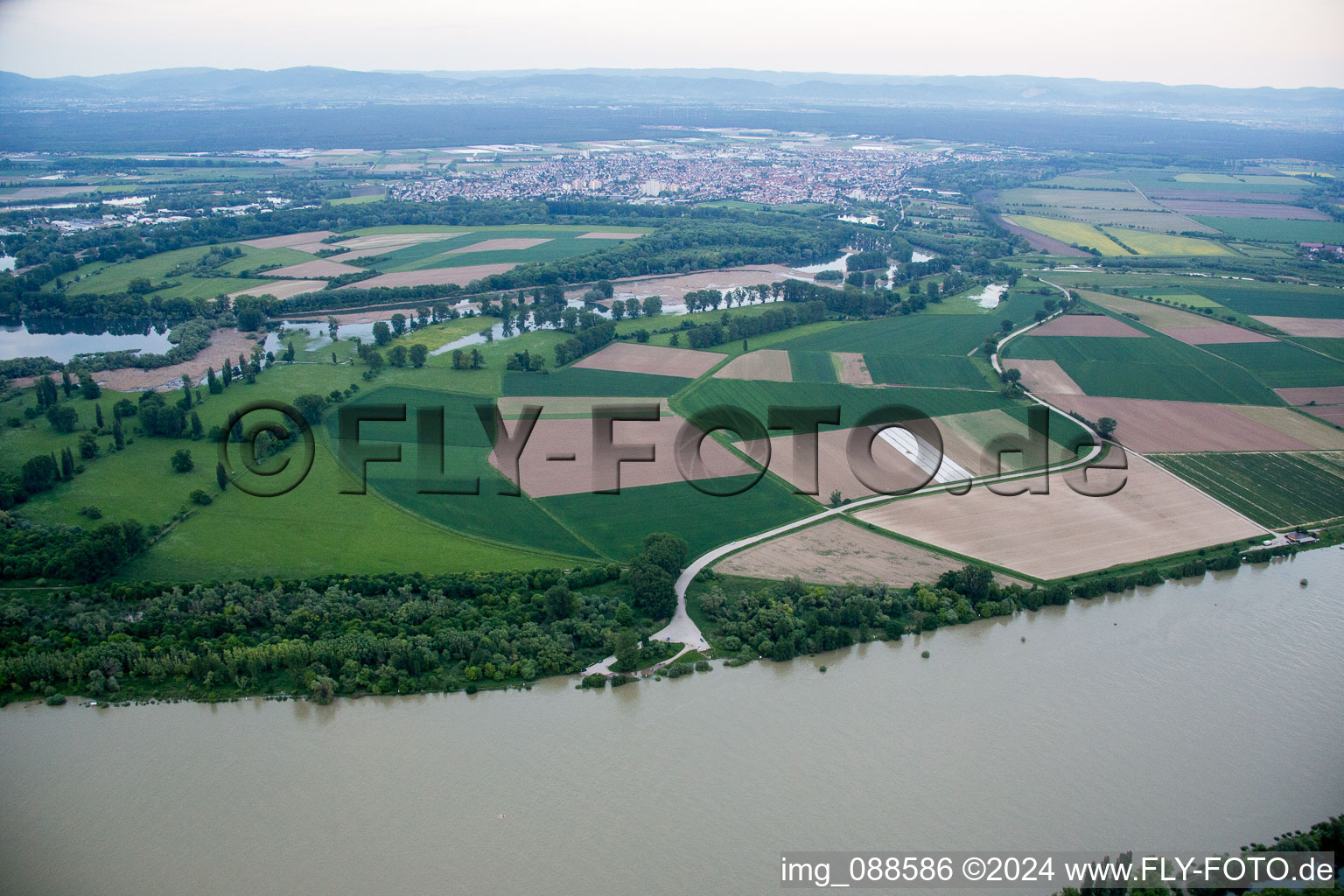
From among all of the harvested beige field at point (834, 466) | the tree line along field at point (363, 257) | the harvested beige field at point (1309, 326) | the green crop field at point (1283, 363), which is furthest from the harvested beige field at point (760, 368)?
the harvested beige field at point (1309, 326)

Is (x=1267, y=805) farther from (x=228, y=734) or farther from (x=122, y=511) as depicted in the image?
(x=122, y=511)

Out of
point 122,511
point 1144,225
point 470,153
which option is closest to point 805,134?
point 470,153

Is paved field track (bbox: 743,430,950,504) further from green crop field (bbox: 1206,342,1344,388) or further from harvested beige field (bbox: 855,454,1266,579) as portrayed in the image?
green crop field (bbox: 1206,342,1344,388)

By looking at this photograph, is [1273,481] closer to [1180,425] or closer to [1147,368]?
[1180,425]

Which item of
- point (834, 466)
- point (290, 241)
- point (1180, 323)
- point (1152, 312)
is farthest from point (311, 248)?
point (1180, 323)

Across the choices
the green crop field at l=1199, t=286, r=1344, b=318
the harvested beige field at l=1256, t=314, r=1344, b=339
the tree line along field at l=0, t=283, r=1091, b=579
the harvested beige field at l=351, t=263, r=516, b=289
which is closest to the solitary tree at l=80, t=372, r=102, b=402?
the tree line along field at l=0, t=283, r=1091, b=579
